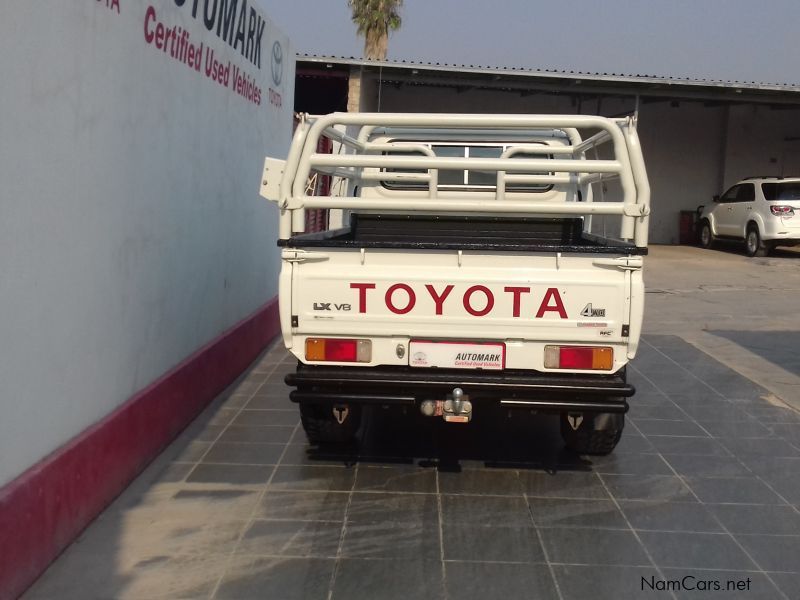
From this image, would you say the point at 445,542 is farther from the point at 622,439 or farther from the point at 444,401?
the point at 622,439

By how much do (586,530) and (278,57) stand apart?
6.65 m

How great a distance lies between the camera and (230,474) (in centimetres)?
519

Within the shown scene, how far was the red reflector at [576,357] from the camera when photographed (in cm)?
457

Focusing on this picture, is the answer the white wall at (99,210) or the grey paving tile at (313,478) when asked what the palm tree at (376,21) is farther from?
the grey paving tile at (313,478)

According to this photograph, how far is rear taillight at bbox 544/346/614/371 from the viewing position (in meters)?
4.57

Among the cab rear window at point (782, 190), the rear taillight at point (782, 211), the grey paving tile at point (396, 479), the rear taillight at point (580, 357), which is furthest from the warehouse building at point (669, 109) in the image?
the rear taillight at point (580, 357)

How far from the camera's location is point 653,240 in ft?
77.8

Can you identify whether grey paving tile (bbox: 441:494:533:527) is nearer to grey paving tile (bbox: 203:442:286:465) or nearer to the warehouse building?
grey paving tile (bbox: 203:442:286:465)

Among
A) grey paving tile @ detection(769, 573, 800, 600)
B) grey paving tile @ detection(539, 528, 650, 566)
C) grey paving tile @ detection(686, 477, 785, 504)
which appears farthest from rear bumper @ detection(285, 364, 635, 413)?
grey paving tile @ detection(769, 573, 800, 600)

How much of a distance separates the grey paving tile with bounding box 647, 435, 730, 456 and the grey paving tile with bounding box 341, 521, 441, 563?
2.20 meters

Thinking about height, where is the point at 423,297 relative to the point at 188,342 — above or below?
above

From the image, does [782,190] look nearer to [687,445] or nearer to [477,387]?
[687,445]

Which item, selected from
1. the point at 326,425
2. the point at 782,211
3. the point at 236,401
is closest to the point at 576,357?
the point at 326,425

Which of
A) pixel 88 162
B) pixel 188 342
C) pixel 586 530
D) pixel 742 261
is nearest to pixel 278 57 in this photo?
pixel 188 342
